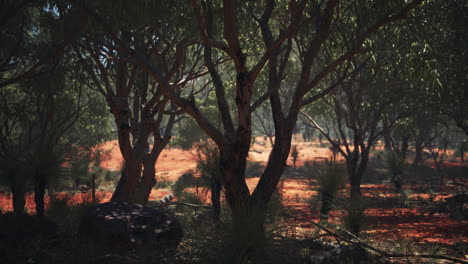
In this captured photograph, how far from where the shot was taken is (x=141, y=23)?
25.6ft

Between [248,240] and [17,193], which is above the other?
[17,193]

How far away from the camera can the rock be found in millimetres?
5898

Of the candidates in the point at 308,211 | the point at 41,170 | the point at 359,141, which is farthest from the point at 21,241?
the point at 359,141

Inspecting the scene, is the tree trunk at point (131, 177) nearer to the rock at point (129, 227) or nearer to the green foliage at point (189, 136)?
the rock at point (129, 227)

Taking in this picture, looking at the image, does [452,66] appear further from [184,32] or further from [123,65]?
[123,65]

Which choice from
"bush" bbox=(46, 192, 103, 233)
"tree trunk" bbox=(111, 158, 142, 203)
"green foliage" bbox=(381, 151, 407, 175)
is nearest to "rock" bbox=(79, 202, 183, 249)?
"bush" bbox=(46, 192, 103, 233)

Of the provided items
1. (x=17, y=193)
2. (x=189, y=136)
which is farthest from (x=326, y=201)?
(x=189, y=136)

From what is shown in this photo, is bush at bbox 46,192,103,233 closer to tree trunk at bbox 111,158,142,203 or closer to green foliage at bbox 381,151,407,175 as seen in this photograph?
tree trunk at bbox 111,158,142,203

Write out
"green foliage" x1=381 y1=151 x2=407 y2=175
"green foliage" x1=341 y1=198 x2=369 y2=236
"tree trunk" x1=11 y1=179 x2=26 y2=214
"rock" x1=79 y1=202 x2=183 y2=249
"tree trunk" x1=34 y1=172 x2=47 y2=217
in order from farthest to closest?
"green foliage" x1=381 y1=151 x2=407 y2=175 → "tree trunk" x1=11 y1=179 x2=26 y2=214 → "tree trunk" x1=34 y1=172 x2=47 y2=217 → "green foliage" x1=341 y1=198 x2=369 y2=236 → "rock" x1=79 y1=202 x2=183 y2=249

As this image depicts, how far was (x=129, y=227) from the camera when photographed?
6047 millimetres

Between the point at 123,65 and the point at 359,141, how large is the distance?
8.70m

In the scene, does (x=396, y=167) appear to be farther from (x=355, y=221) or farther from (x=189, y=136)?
(x=189, y=136)

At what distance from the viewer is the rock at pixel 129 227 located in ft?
19.4

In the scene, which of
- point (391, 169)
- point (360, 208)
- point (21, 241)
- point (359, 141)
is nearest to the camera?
point (21, 241)
